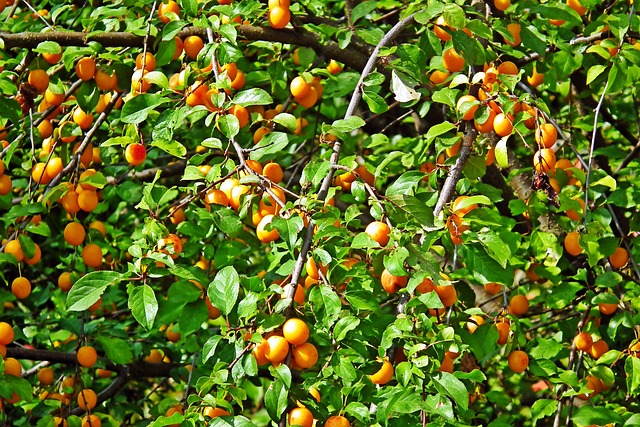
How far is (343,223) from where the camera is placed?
1.80 m

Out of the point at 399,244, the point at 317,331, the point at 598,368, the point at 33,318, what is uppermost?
the point at 399,244

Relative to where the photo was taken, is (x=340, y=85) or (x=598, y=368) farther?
(x=340, y=85)

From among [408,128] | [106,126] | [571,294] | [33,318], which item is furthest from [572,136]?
[33,318]

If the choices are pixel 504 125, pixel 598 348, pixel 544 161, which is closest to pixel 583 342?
pixel 598 348

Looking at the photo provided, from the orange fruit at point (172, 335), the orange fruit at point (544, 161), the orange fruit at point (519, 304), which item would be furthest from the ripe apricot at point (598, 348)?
the orange fruit at point (172, 335)

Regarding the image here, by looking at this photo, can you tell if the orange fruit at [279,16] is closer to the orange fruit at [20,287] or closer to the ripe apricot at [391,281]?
the ripe apricot at [391,281]

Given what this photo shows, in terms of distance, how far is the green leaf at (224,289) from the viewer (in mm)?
1669

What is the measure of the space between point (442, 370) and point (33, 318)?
2174 millimetres

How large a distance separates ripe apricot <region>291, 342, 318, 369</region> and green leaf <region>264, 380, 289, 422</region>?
0.31 ft

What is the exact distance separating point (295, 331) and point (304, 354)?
6 centimetres

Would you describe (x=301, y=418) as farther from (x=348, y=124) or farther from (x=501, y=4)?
(x=501, y=4)

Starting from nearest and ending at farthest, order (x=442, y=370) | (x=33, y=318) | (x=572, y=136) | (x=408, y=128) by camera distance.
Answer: (x=442, y=370)
(x=572, y=136)
(x=33, y=318)
(x=408, y=128)

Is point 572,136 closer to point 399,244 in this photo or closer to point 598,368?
point 598,368

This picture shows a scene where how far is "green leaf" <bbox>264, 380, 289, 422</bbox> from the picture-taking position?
1519 millimetres
